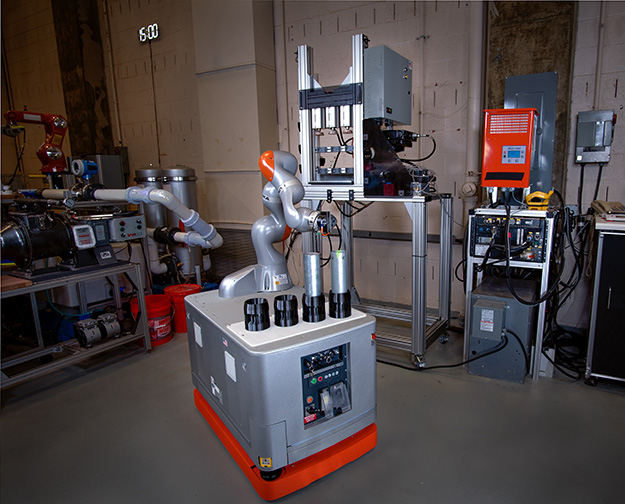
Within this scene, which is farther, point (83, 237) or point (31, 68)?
A: point (31, 68)

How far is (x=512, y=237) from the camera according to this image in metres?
2.48

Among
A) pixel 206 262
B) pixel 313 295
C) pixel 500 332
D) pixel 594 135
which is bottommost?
pixel 500 332

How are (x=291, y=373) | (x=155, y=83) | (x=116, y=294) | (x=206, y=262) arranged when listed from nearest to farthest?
(x=291, y=373), (x=116, y=294), (x=206, y=262), (x=155, y=83)

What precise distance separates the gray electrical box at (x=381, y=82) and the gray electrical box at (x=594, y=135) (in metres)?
1.30

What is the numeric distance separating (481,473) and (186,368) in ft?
6.34

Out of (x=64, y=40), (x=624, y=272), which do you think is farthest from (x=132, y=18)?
(x=624, y=272)

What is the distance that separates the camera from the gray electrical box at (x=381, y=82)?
2432 mm

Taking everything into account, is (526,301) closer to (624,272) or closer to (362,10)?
(624,272)

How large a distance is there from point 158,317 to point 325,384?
1.99m

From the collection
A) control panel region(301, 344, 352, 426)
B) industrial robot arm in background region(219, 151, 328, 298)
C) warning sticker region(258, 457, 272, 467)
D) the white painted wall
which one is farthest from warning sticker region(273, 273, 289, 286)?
the white painted wall

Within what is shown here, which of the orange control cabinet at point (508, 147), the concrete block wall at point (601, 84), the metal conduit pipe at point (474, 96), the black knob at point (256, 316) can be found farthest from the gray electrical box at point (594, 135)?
the black knob at point (256, 316)

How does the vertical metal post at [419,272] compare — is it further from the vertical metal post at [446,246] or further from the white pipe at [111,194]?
the white pipe at [111,194]

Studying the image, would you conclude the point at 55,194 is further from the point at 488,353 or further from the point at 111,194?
the point at 488,353

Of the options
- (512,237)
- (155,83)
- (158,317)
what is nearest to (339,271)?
(512,237)
